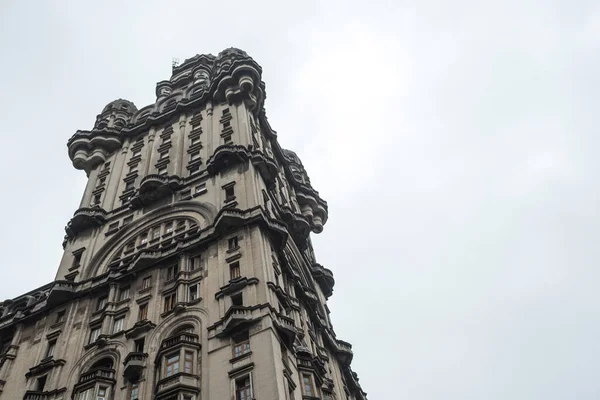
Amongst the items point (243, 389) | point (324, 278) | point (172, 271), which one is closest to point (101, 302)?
point (172, 271)

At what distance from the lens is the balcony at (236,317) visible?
113 ft

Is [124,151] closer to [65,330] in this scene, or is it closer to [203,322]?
[65,330]

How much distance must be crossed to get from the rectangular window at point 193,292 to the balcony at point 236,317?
4.41 metres

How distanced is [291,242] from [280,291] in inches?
599

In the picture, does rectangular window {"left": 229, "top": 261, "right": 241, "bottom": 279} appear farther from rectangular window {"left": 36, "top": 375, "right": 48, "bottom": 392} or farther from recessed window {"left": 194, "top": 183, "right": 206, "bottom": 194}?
rectangular window {"left": 36, "top": 375, "right": 48, "bottom": 392}

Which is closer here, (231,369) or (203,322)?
(231,369)

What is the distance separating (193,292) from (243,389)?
33.8 ft

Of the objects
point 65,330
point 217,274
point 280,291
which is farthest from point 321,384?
point 65,330

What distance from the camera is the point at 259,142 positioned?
59.6 metres

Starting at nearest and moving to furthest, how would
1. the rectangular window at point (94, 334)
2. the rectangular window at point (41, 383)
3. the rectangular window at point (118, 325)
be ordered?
the rectangular window at point (41, 383) → the rectangular window at point (118, 325) → the rectangular window at point (94, 334)

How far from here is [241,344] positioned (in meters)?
33.9

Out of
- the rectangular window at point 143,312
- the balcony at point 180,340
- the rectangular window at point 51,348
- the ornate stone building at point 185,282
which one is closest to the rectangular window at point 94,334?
the ornate stone building at point 185,282

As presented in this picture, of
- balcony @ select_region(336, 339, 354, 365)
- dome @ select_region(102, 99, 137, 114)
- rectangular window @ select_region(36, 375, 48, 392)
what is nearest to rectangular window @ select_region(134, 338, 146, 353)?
rectangular window @ select_region(36, 375, 48, 392)

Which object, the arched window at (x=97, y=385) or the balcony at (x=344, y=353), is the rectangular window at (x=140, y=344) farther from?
the balcony at (x=344, y=353)
